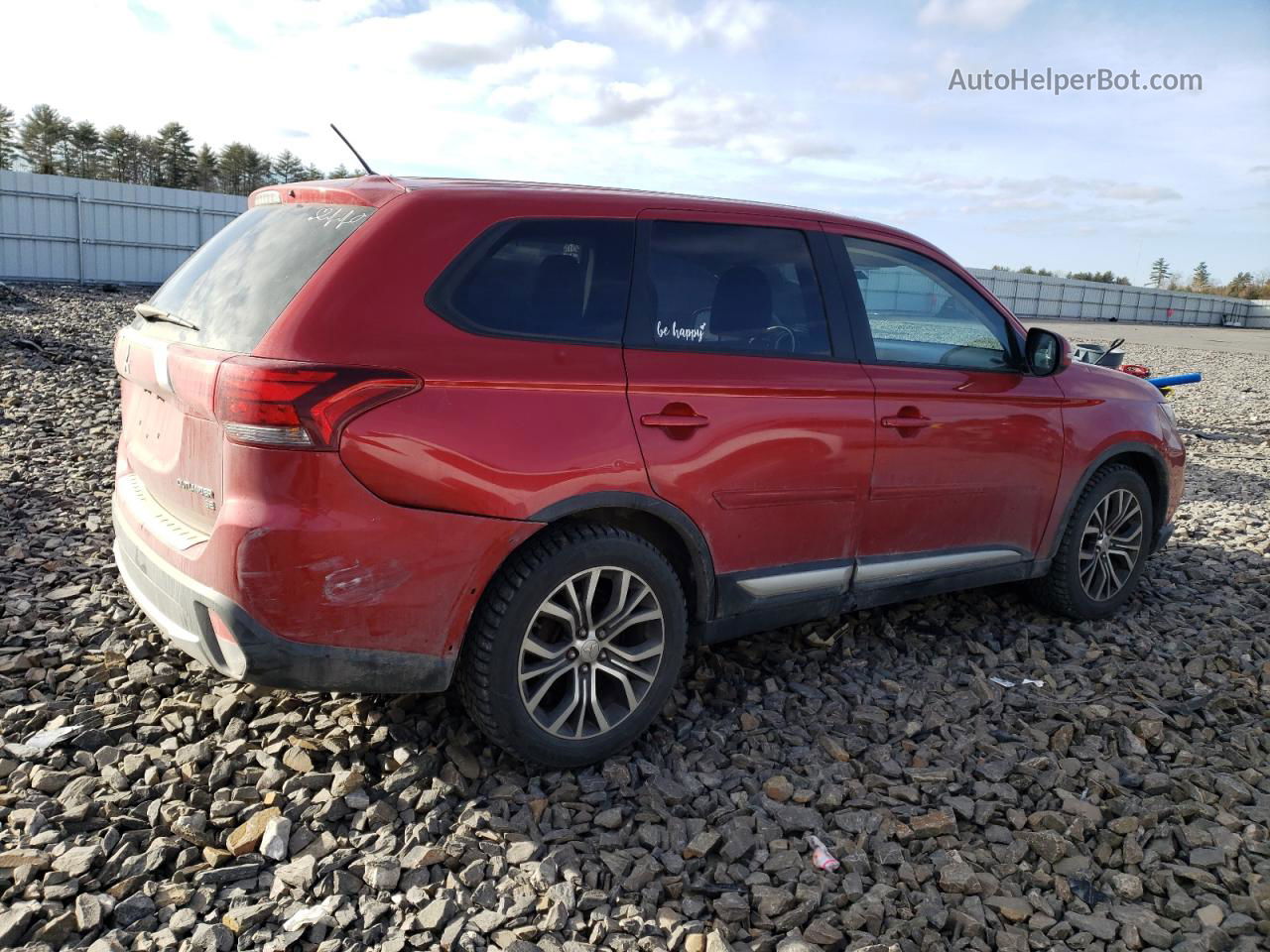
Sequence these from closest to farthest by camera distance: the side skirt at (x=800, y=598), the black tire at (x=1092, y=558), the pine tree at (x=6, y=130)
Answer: the side skirt at (x=800, y=598)
the black tire at (x=1092, y=558)
the pine tree at (x=6, y=130)

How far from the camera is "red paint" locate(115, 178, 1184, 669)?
2.76 meters

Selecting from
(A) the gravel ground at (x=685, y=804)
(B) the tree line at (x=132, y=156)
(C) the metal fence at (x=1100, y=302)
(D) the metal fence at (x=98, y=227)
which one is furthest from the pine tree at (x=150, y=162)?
(A) the gravel ground at (x=685, y=804)

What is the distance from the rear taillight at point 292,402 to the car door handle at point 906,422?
6.82 ft

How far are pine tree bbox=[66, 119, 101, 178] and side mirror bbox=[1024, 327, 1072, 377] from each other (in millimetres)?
47598

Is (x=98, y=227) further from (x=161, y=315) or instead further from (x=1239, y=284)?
(x=1239, y=284)

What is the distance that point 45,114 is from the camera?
145 ft

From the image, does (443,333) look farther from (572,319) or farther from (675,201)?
(675,201)

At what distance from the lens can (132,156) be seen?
143 ft

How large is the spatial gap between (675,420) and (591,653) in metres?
0.81

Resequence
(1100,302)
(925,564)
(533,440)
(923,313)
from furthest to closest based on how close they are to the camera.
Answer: (1100,302) → (923,313) → (925,564) → (533,440)

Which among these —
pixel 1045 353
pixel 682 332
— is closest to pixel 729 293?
pixel 682 332

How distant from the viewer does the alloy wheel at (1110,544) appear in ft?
16.2

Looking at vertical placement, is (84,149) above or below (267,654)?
above

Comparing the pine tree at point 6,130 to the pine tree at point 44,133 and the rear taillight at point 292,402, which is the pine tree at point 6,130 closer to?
the pine tree at point 44,133
